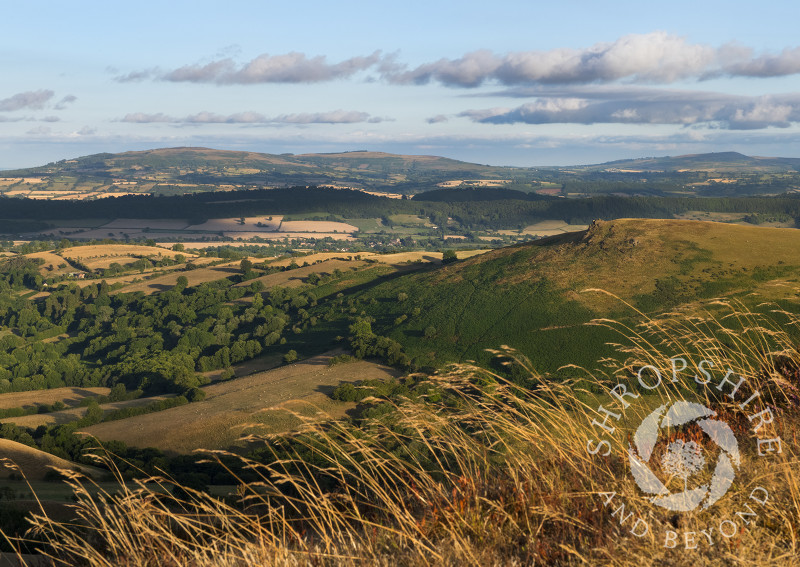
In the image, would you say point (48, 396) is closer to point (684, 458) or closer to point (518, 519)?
point (518, 519)

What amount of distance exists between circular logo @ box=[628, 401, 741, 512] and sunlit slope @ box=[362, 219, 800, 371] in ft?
293

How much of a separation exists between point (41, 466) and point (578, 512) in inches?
2127

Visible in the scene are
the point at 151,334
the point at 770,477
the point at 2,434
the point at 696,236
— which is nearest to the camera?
the point at 770,477

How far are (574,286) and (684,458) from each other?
123 m

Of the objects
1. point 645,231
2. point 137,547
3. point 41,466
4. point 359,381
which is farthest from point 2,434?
point 645,231

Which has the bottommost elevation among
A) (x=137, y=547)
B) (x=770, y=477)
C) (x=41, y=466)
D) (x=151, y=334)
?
(x=151, y=334)

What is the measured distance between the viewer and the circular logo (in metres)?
6.35

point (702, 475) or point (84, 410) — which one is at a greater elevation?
point (702, 475)

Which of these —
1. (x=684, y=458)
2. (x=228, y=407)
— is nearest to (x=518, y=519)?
(x=684, y=458)

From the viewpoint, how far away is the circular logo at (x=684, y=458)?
635cm

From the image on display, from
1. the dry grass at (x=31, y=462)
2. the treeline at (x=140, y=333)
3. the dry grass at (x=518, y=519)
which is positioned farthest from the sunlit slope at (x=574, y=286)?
the dry grass at (x=518, y=519)

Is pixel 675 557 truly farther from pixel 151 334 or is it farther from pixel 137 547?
pixel 151 334

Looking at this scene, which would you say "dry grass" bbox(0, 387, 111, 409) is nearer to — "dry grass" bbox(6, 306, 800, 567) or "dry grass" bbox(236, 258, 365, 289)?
"dry grass" bbox(236, 258, 365, 289)

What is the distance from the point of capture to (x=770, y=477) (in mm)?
6422
